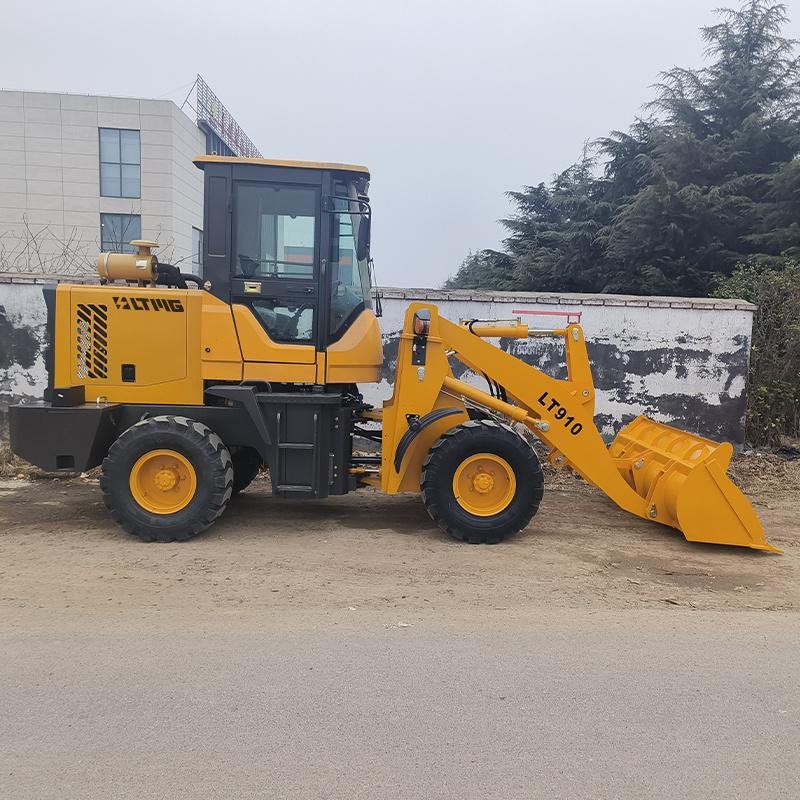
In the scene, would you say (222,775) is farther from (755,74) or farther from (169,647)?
(755,74)

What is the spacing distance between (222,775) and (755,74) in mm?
17065

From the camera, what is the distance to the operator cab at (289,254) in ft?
19.1

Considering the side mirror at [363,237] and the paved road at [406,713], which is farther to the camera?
the side mirror at [363,237]

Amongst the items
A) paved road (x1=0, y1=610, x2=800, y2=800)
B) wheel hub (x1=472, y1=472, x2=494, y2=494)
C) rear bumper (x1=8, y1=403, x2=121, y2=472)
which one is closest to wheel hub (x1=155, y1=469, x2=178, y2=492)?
rear bumper (x1=8, y1=403, x2=121, y2=472)

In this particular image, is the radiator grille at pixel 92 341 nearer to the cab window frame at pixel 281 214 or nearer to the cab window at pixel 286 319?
the cab window frame at pixel 281 214

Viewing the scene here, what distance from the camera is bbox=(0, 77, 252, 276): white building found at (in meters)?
29.4

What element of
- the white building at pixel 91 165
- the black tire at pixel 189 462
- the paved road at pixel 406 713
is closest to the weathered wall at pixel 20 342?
the black tire at pixel 189 462

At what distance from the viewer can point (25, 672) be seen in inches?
139

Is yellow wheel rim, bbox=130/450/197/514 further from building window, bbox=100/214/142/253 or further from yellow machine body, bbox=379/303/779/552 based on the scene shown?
building window, bbox=100/214/142/253

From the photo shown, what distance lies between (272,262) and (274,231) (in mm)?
255

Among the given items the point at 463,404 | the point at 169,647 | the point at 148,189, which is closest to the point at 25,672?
the point at 169,647

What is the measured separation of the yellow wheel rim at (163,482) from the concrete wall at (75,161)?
2539 centimetres

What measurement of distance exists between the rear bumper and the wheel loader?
0.01 meters

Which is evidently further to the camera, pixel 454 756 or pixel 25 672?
pixel 25 672
